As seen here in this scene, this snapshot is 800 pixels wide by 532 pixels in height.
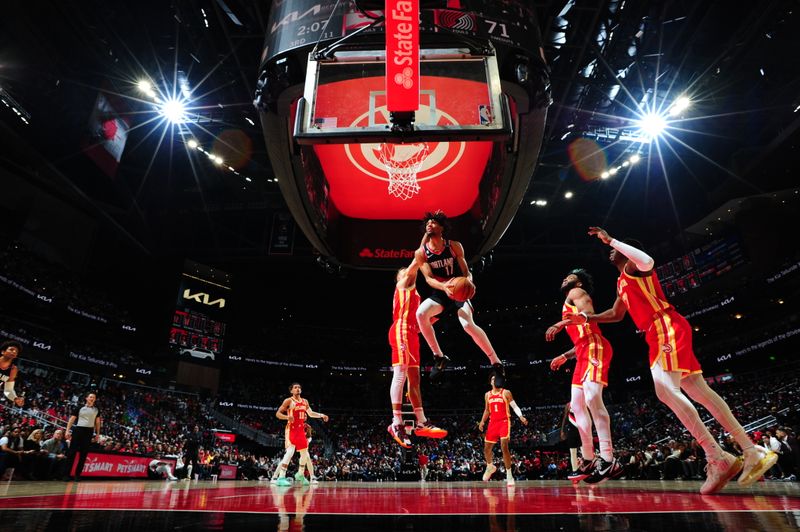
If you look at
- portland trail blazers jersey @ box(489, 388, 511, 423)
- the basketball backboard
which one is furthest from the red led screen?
portland trail blazers jersey @ box(489, 388, 511, 423)

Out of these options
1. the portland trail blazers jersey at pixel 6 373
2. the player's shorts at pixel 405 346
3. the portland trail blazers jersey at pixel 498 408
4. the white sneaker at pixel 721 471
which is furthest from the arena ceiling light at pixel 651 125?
the portland trail blazers jersey at pixel 6 373

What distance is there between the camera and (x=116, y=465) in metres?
11.2

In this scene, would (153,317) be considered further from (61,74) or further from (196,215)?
(61,74)

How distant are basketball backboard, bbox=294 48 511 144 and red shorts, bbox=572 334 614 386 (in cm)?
277

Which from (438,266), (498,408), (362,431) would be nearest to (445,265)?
(438,266)

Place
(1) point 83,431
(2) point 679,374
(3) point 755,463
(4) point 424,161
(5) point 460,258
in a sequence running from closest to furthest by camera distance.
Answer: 1. (3) point 755,463
2. (2) point 679,374
3. (5) point 460,258
4. (4) point 424,161
5. (1) point 83,431

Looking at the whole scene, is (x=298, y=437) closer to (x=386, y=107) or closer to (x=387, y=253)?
(x=387, y=253)

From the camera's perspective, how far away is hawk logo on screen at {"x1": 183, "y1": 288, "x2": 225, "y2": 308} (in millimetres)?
25906

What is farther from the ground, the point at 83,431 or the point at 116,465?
the point at 83,431

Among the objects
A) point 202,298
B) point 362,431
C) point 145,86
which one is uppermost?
point 145,86

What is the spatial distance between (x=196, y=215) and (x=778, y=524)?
2258 centimetres

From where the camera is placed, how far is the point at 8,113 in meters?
14.5

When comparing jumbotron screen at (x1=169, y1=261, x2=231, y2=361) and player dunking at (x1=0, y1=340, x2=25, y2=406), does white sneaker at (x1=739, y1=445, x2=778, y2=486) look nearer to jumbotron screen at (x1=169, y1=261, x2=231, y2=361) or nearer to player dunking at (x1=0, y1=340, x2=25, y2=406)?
player dunking at (x1=0, y1=340, x2=25, y2=406)

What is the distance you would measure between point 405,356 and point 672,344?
266cm
